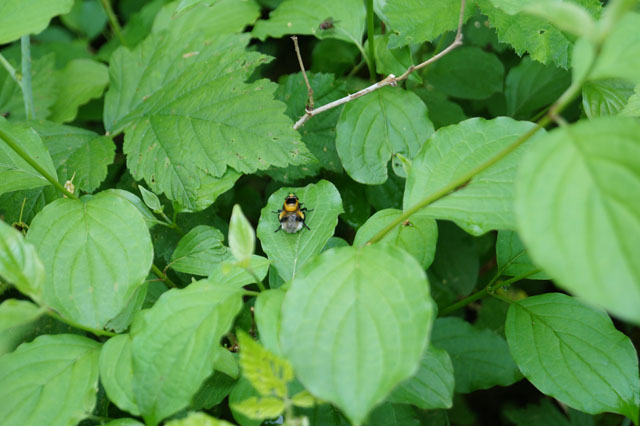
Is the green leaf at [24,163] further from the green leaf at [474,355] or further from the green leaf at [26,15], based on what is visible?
the green leaf at [474,355]

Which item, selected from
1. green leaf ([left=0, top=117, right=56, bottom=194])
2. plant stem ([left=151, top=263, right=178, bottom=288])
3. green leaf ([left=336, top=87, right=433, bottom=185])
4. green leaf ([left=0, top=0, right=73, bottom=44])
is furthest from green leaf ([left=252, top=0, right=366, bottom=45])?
plant stem ([left=151, top=263, right=178, bottom=288])

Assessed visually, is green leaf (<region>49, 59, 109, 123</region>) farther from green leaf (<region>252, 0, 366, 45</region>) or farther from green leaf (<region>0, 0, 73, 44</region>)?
green leaf (<region>252, 0, 366, 45</region>)

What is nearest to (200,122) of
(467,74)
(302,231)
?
(302,231)

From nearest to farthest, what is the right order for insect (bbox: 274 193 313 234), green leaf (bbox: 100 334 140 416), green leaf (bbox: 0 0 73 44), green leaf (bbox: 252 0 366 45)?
green leaf (bbox: 100 334 140 416) < insect (bbox: 274 193 313 234) < green leaf (bbox: 0 0 73 44) < green leaf (bbox: 252 0 366 45)

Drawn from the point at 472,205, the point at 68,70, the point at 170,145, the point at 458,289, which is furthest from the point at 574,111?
the point at 68,70

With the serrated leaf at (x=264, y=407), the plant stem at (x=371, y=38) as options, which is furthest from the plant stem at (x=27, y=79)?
the serrated leaf at (x=264, y=407)

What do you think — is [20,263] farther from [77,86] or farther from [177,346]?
[77,86]

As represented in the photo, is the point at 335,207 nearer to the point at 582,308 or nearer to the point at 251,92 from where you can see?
the point at 251,92

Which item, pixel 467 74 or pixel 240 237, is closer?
pixel 240 237
